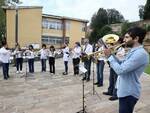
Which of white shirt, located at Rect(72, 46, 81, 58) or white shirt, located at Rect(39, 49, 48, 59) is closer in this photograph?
white shirt, located at Rect(72, 46, 81, 58)

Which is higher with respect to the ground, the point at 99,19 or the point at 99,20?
the point at 99,19

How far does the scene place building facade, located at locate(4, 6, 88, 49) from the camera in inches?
2021

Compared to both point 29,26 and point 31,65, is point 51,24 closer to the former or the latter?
point 29,26

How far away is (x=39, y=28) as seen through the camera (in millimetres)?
55750

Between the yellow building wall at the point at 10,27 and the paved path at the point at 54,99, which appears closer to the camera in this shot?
the paved path at the point at 54,99

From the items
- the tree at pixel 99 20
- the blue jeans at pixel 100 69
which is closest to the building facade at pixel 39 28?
the tree at pixel 99 20

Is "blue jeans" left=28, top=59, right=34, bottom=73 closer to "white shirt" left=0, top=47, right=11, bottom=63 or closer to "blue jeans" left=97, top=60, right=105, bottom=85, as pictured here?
"white shirt" left=0, top=47, right=11, bottom=63

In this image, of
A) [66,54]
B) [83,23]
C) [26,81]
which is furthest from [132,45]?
[83,23]

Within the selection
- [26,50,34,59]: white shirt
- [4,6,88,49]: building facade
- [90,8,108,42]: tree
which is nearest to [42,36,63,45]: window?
[4,6,88,49]: building facade

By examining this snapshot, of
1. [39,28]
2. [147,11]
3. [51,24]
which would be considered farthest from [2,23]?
[147,11]

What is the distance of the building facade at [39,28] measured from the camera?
51.3 m

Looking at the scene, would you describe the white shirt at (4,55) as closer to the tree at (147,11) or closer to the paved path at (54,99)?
the paved path at (54,99)

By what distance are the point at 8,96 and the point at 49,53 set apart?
7.50 metres

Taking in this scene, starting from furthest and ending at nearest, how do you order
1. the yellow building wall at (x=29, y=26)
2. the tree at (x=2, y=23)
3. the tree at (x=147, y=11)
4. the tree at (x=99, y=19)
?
the tree at (x=99, y=19) → the tree at (x=147, y=11) → the yellow building wall at (x=29, y=26) → the tree at (x=2, y=23)
